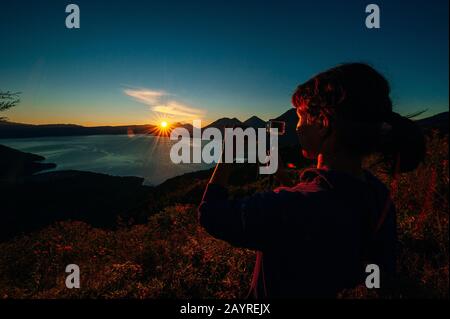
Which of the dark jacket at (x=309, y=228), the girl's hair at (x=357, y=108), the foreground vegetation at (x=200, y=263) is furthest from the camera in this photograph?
the foreground vegetation at (x=200, y=263)

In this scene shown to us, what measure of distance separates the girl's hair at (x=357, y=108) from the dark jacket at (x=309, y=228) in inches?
7.9

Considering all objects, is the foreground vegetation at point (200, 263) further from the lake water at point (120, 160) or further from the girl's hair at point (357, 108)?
the lake water at point (120, 160)

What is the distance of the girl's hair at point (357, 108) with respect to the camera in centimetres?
128

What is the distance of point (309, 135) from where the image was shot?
57.2 inches

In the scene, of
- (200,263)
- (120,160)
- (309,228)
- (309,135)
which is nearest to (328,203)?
(309,228)

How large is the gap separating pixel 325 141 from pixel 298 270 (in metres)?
0.64

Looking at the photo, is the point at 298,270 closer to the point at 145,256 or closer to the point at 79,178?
A: the point at 145,256

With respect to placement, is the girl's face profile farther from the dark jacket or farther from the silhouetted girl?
the dark jacket

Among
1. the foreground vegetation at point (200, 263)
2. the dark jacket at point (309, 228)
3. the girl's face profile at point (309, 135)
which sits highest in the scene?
the girl's face profile at point (309, 135)

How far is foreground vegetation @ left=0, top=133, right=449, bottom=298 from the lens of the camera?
3788 mm

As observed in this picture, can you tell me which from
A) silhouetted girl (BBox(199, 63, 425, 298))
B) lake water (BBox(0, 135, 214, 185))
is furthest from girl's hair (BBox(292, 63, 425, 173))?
lake water (BBox(0, 135, 214, 185))

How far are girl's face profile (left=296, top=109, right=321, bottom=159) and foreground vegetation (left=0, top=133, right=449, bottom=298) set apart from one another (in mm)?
2249

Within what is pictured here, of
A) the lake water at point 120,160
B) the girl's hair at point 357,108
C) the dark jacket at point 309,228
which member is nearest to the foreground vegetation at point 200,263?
the dark jacket at point 309,228
